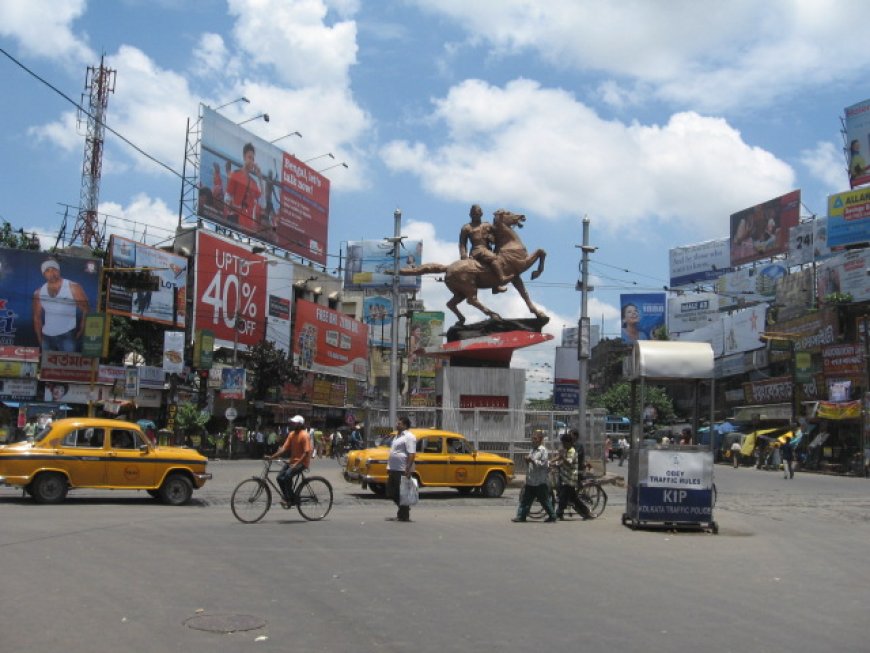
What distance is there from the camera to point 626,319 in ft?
272

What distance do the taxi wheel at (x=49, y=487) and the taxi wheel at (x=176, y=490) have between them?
1.73 m

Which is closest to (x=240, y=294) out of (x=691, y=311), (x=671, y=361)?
(x=671, y=361)

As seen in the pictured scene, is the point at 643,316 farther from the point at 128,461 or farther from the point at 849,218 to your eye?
the point at 128,461

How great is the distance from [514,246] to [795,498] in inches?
411

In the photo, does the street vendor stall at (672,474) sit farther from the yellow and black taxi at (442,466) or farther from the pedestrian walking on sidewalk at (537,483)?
the yellow and black taxi at (442,466)

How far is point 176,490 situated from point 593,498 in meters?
7.73

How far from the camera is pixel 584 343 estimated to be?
27.8 m

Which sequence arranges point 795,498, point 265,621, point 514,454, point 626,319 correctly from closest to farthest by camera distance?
Result: 1. point 265,621
2. point 795,498
3. point 514,454
4. point 626,319

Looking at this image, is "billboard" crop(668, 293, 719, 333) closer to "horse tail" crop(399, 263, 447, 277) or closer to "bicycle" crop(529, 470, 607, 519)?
"horse tail" crop(399, 263, 447, 277)

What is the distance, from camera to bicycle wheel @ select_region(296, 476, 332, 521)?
1403 cm

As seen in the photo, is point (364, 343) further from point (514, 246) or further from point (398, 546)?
point (398, 546)

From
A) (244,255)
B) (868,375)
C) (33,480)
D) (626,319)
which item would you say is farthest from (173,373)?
(626,319)

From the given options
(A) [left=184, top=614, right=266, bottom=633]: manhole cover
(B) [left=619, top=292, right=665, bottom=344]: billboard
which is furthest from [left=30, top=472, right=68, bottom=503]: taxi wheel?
(B) [left=619, top=292, right=665, bottom=344]: billboard

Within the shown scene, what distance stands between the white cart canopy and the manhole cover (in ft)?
28.4
